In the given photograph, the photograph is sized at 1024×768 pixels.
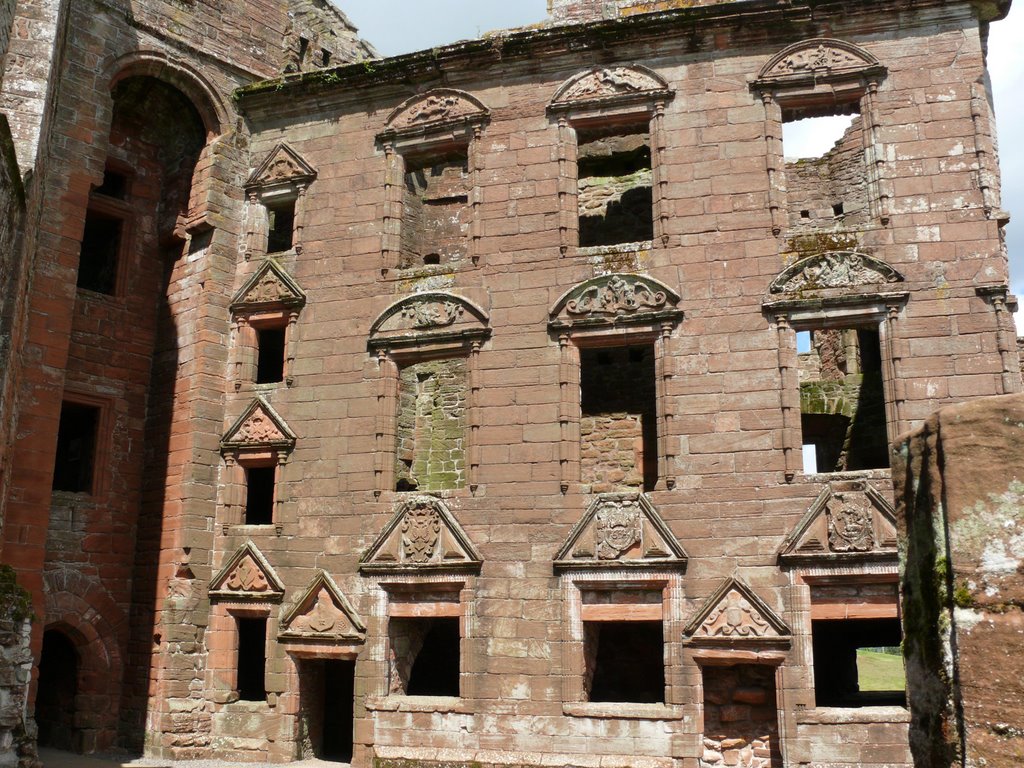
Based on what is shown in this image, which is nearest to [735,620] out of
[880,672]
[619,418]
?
[619,418]

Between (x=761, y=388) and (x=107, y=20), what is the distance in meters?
11.5

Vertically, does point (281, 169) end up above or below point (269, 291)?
above

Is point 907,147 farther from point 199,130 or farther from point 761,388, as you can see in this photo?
point 199,130

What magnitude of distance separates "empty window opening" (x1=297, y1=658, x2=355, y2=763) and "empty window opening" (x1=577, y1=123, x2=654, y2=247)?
8474 mm

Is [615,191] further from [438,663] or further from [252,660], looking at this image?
[252,660]

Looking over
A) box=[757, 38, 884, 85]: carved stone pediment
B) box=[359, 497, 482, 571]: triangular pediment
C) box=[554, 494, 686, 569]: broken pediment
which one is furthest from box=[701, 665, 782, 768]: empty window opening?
box=[757, 38, 884, 85]: carved stone pediment

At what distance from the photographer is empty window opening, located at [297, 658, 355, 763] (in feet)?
46.6

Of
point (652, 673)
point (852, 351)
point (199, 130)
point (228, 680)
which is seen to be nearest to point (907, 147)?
point (852, 351)

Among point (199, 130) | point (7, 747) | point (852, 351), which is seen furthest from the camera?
point (852, 351)

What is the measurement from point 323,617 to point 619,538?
4.53 m

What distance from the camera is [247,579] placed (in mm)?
14633

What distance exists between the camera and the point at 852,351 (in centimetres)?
1780

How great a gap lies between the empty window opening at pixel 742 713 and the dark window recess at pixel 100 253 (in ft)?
37.6

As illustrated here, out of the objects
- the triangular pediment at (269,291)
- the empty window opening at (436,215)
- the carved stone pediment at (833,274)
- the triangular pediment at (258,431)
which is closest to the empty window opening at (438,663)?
the triangular pediment at (258,431)
